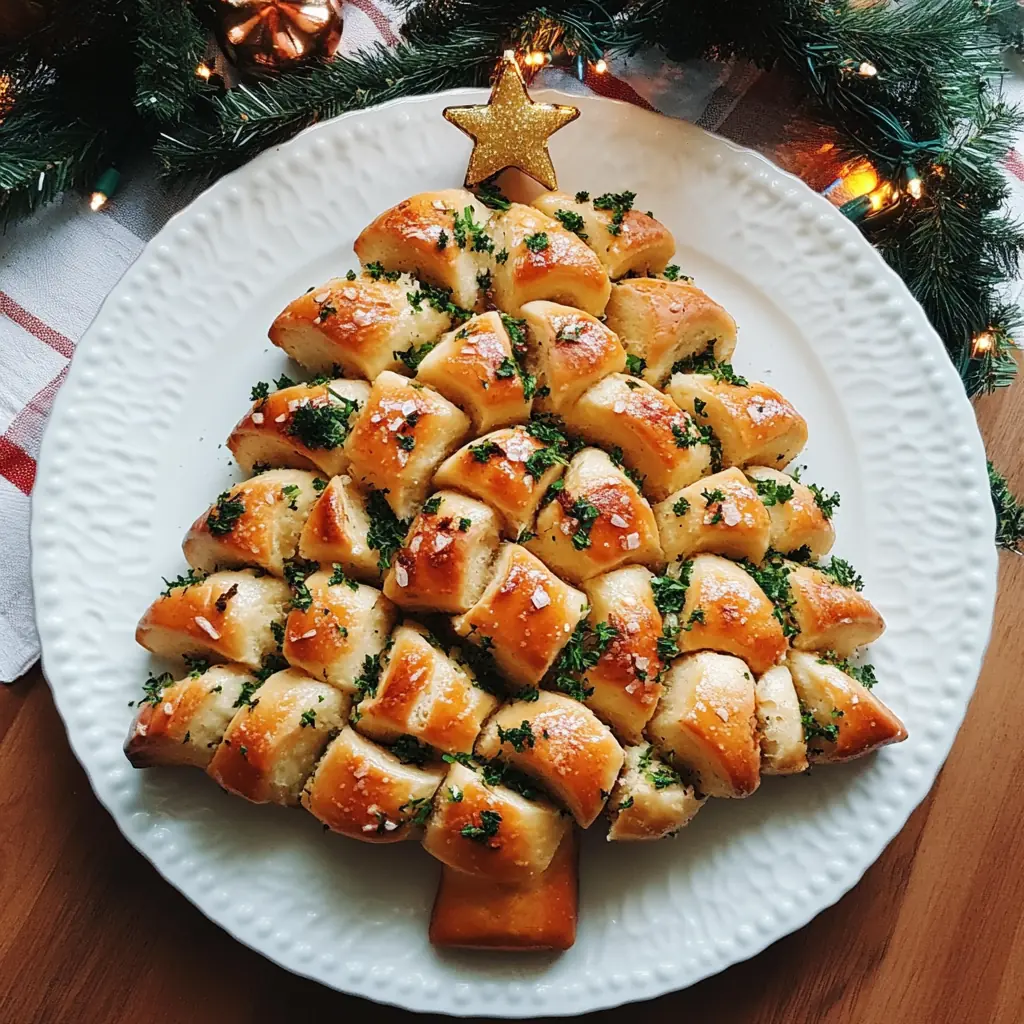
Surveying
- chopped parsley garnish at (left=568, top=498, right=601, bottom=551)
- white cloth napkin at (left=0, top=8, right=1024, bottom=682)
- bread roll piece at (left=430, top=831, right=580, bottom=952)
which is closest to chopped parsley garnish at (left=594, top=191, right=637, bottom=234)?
white cloth napkin at (left=0, top=8, right=1024, bottom=682)

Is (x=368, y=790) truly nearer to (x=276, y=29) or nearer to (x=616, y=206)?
(x=616, y=206)

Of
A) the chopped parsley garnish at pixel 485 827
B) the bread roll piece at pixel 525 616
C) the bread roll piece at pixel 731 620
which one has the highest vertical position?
the bread roll piece at pixel 525 616

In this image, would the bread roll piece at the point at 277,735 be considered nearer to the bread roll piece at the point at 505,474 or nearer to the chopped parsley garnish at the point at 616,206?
the bread roll piece at the point at 505,474

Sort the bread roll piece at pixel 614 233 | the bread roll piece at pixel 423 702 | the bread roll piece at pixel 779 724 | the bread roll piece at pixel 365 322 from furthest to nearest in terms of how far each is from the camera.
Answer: the bread roll piece at pixel 614 233
the bread roll piece at pixel 365 322
the bread roll piece at pixel 779 724
the bread roll piece at pixel 423 702

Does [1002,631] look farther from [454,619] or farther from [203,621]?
[203,621]

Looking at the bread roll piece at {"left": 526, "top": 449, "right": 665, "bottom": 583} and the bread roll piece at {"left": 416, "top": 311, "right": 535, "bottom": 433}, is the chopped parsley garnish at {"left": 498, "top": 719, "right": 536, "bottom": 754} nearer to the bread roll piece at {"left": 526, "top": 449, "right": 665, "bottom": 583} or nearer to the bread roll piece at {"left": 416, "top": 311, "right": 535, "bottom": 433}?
the bread roll piece at {"left": 526, "top": 449, "right": 665, "bottom": 583}

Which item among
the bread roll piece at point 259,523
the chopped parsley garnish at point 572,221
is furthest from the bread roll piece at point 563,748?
the chopped parsley garnish at point 572,221
